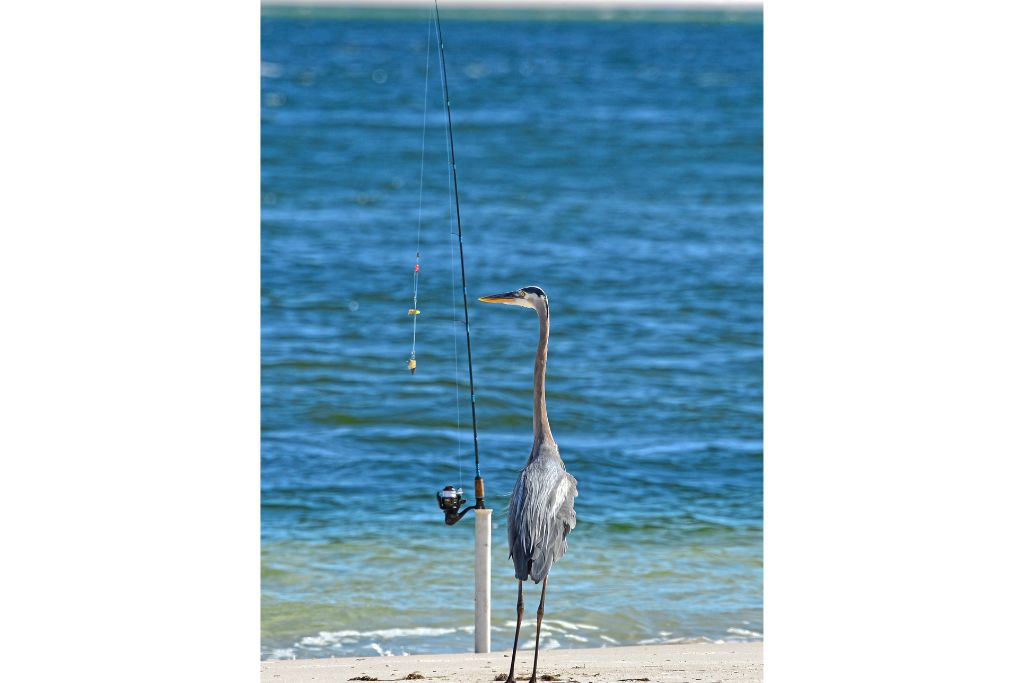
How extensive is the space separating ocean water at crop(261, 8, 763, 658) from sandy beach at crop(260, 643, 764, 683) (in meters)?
0.58

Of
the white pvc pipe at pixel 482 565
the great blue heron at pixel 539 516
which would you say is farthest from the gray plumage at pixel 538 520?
the white pvc pipe at pixel 482 565

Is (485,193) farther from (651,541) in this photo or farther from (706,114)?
(651,541)

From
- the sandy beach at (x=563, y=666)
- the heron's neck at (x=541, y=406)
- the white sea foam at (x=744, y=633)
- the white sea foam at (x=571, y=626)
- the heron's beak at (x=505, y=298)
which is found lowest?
the white sea foam at (x=744, y=633)

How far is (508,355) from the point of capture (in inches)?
368

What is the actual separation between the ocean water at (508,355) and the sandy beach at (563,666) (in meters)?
0.58

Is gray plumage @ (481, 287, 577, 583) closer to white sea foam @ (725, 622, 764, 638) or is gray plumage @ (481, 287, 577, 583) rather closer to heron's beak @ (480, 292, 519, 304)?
heron's beak @ (480, 292, 519, 304)

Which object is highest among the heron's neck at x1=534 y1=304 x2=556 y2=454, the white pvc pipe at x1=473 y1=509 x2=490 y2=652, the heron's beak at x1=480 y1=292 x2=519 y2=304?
the heron's beak at x1=480 y1=292 x2=519 y2=304

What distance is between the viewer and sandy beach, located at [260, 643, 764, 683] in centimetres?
365

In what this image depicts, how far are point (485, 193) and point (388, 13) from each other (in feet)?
78.2

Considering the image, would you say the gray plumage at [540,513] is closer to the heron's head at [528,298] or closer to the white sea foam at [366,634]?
the heron's head at [528,298]

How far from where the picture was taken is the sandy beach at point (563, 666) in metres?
3.65

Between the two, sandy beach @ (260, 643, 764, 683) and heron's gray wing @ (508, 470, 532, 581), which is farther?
sandy beach @ (260, 643, 764, 683)

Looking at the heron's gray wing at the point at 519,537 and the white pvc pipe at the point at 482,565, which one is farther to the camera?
the white pvc pipe at the point at 482,565

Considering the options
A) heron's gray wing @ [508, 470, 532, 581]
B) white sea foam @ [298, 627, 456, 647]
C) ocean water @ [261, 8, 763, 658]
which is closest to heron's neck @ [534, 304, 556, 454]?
heron's gray wing @ [508, 470, 532, 581]
